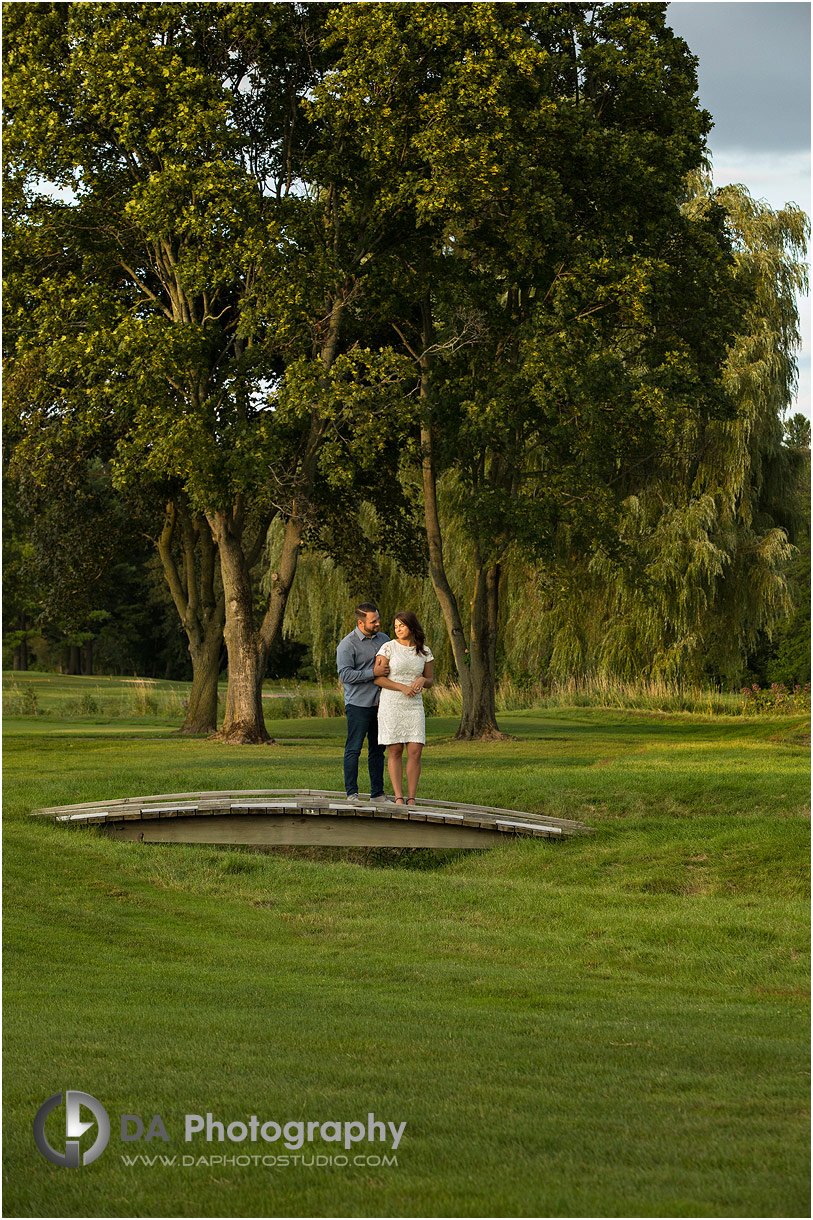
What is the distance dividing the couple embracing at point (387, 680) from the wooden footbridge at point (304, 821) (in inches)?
25.0

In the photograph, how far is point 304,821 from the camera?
1400cm

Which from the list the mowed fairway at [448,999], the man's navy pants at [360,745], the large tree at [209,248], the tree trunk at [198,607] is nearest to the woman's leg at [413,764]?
the man's navy pants at [360,745]

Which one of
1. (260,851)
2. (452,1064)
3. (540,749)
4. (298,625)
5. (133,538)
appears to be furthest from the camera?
(298,625)

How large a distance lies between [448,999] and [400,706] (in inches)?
182

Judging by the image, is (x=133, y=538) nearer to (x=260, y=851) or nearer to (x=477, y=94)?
(x=477, y=94)

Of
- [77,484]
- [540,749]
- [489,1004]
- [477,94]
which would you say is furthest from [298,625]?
[489,1004]

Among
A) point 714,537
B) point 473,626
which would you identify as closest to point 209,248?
point 473,626

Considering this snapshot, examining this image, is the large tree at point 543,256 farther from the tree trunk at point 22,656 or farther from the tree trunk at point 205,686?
the tree trunk at point 22,656

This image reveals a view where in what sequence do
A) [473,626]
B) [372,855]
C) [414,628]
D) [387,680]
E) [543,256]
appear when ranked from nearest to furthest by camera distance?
1. [414,628]
2. [387,680]
3. [372,855]
4. [543,256]
5. [473,626]

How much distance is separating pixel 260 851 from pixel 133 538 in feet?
48.0

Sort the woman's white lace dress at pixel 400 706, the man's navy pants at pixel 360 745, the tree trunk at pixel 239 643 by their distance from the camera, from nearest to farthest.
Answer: the woman's white lace dress at pixel 400 706 → the man's navy pants at pixel 360 745 → the tree trunk at pixel 239 643

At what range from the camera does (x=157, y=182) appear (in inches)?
824

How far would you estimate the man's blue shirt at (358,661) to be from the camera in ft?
41.5

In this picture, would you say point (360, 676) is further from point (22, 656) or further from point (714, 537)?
point (22, 656)
